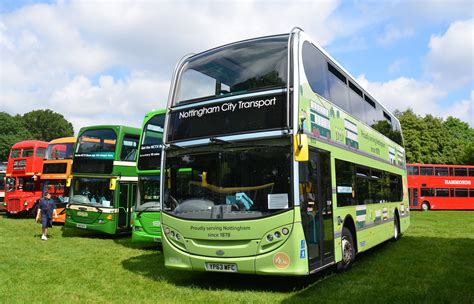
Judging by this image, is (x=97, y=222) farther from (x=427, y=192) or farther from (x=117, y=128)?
(x=427, y=192)

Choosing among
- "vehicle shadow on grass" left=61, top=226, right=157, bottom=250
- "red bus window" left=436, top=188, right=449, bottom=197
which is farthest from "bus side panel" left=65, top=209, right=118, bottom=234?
"red bus window" left=436, top=188, right=449, bottom=197

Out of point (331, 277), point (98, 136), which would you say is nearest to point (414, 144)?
point (98, 136)

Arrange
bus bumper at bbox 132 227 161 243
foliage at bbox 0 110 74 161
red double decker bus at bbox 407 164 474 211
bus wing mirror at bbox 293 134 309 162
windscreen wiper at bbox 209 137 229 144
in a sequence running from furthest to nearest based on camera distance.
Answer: foliage at bbox 0 110 74 161
red double decker bus at bbox 407 164 474 211
bus bumper at bbox 132 227 161 243
windscreen wiper at bbox 209 137 229 144
bus wing mirror at bbox 293 134 309 162

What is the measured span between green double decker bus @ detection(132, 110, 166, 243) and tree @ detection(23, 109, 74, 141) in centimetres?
6193

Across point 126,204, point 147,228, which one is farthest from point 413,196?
point 147,228

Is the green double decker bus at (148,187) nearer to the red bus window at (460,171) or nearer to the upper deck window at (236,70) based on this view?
the upper deck window at (236,70)

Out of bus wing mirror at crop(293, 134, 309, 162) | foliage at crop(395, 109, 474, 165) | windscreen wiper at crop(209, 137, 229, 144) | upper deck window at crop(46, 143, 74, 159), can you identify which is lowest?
bus wing mirror at crop(293, 134, 309, 162)

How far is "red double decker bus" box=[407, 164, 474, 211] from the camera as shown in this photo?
3812cm

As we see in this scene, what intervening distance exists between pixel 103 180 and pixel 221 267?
9907 mm

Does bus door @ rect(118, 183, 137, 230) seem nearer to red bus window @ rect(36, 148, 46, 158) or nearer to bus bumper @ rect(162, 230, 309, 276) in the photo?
bus bumper @ rect(162, 230, 309, 276)

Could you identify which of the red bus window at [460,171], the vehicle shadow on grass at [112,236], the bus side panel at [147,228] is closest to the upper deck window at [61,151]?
the vehicle shadow on grass at [112,236]

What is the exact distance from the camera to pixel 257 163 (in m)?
7.38

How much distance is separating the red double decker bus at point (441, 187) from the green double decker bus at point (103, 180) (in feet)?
97.4

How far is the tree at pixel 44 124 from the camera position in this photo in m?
70.3
